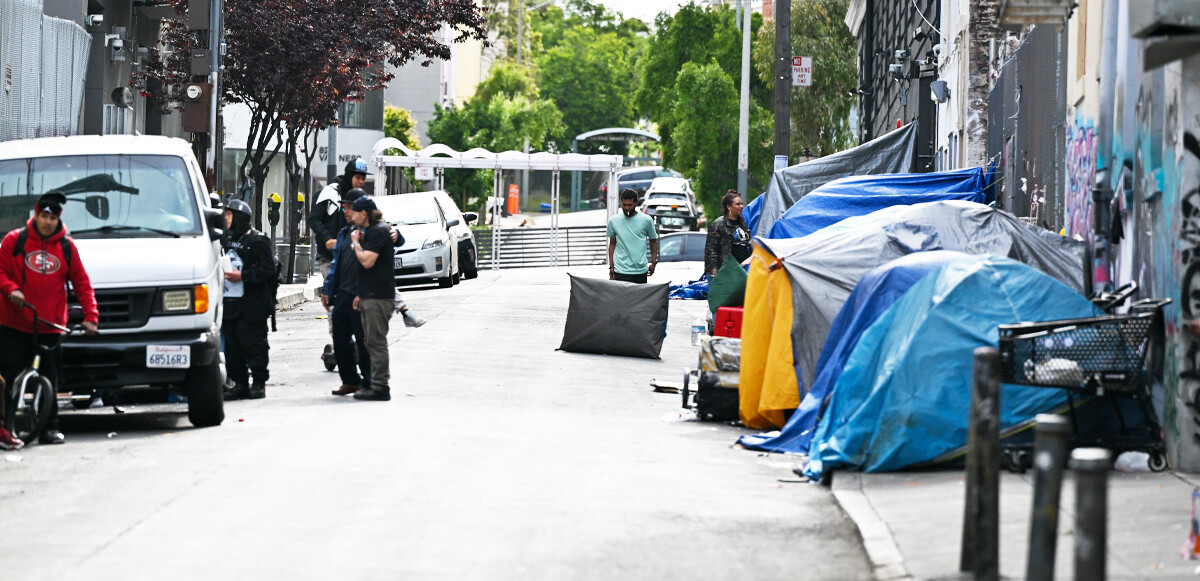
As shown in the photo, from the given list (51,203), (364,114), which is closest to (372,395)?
(51,203)

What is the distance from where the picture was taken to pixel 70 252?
10.7 m

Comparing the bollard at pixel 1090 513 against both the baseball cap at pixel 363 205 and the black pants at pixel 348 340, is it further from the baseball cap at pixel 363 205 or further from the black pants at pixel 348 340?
the black pants at pixel 348 340

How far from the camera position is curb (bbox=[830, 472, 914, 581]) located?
699 cm

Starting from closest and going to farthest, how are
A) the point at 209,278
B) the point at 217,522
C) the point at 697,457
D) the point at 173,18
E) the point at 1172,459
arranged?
the point at 217,522 < the point at 1172,459 < the point at 697,457 < the point at 209,278 < the point at 173,18

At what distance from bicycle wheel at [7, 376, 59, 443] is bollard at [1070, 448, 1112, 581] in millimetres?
7442

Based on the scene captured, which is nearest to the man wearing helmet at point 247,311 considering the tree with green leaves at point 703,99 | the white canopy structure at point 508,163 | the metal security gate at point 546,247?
the white canopy structure at point 508,163

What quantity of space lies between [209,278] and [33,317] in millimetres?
1297

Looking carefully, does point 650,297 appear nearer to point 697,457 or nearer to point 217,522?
point 697,457

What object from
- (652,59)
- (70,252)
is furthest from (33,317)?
(652,59)

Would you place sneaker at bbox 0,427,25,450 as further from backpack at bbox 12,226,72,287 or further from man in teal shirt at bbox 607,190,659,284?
man in teal shirt at bbox 607,190,659,284

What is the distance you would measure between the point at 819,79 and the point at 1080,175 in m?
43.4

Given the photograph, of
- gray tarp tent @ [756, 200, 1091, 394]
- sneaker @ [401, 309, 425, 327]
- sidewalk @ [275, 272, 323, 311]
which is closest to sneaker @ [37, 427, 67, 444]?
sneaker @ [401, 309, 425, 327]

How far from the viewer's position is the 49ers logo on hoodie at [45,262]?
1068 cm

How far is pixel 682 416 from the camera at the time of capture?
41.9 feet
